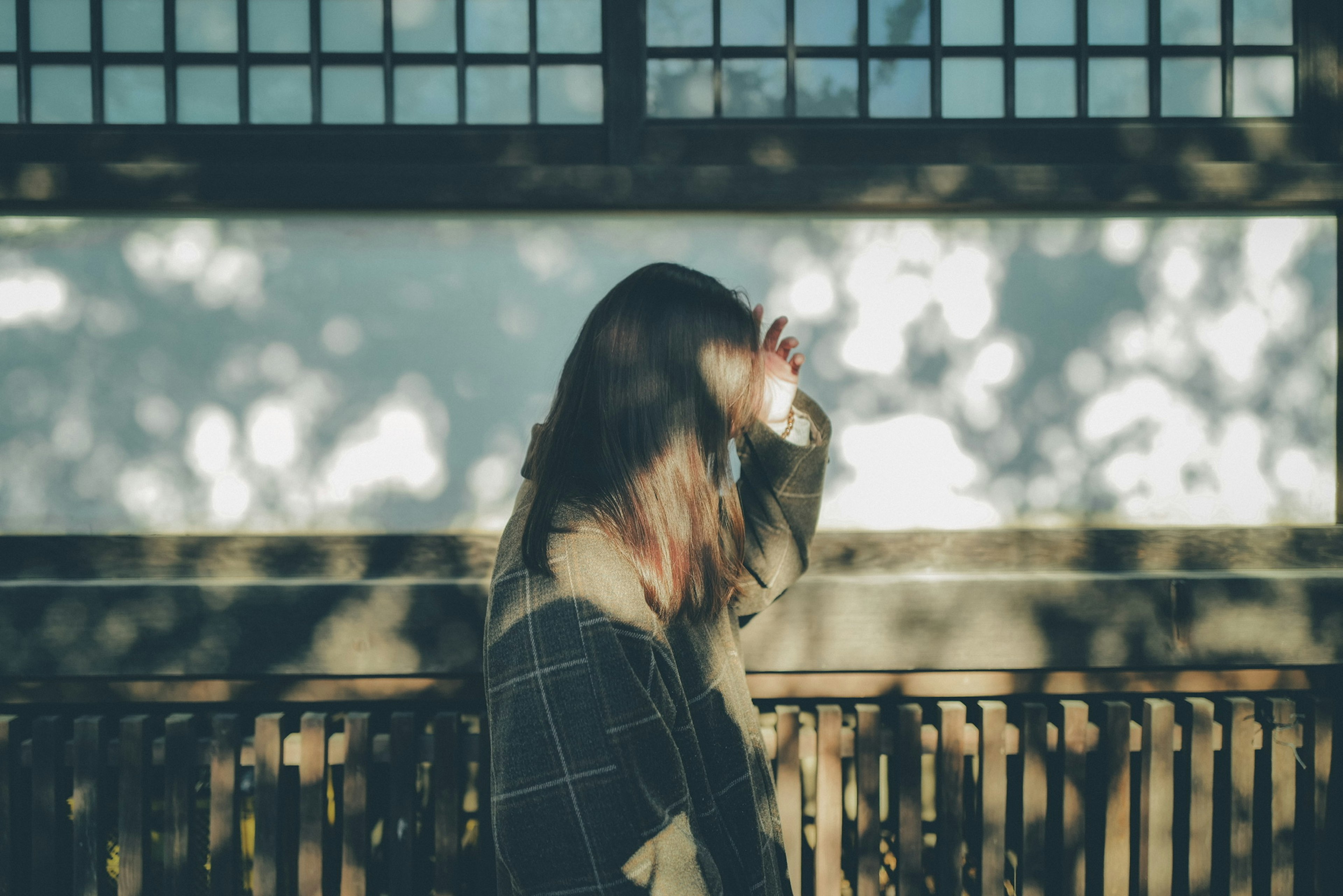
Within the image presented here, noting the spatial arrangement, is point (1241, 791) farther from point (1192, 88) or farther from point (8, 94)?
point (8, 94)

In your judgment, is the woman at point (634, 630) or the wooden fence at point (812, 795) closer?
the woman at point (634, 630)

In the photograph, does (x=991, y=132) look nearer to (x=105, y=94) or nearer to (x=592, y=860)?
(x=592, y=860)

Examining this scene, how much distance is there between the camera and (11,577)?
7.96ft

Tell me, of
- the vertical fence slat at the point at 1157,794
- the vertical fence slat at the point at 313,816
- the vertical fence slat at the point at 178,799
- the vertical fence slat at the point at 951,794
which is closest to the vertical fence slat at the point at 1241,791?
the vertical fence slat at the point at 1157,794

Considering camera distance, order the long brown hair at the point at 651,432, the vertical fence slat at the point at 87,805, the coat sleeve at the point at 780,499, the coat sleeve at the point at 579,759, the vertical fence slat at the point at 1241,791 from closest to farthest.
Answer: the coat sleeve at the point at 579,759, the long brown hair at the point at 651,432, the coat sleeve at the point at 780,499, the vertical fence slat at the point at 87,805, the vertical fence slat at the point at 1241,791

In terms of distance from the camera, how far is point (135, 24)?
99.1 inches

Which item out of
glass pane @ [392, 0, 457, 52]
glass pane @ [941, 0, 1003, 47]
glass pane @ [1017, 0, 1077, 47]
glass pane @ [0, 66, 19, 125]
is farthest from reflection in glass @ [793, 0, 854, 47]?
glass pane @ [0, 66, 19, 125]

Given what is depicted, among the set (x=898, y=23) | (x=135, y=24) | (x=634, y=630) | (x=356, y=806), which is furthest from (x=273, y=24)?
(x=356, y=806)

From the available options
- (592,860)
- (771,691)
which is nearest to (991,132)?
(771,691)

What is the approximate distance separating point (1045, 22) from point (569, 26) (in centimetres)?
167

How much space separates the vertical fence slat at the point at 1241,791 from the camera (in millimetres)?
2424

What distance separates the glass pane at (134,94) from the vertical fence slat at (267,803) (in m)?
2.08

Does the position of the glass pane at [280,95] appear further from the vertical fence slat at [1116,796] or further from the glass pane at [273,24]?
the vertical fence slat at [1116,796]

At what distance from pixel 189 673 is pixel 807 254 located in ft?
7.85
